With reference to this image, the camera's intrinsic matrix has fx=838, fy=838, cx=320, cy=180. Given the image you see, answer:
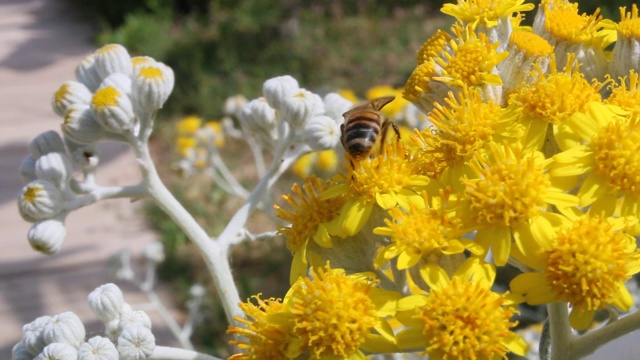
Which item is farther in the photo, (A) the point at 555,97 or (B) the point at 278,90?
(B) the point at 278,90

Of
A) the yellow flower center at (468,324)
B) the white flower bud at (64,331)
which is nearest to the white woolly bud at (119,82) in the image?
the white flower bud at (64,331)

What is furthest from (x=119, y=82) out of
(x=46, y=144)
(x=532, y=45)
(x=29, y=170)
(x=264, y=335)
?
(x=532, y=45)

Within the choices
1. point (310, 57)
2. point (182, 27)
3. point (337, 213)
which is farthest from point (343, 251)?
point (182, 27)

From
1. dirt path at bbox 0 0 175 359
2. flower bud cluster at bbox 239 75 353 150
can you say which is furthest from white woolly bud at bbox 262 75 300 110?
dirt path at bbox 0 0 175 359

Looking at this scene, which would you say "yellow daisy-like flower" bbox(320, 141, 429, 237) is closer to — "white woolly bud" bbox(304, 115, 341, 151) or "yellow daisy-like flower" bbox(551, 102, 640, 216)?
"yellow daisy-like flower" bbox(551, 102, 640, 216)

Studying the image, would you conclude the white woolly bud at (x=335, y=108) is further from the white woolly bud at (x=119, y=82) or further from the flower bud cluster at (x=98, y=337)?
the flower bud cluster at (x=98, y=337)

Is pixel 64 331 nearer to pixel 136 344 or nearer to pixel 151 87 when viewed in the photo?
pixel 136 344
